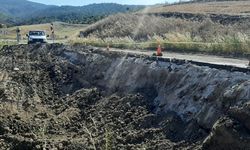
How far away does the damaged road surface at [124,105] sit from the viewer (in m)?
14.4

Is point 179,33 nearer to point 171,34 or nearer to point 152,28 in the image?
point 171,34

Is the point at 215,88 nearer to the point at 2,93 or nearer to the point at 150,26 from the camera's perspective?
the point at 2,93

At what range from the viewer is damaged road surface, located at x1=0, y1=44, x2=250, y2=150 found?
47.4 ft

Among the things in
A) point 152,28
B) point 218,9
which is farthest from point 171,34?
point 218,9

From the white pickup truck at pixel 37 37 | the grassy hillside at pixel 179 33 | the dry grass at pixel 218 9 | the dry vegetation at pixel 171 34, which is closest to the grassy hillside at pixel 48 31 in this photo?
the dry grass at pixel 218 9

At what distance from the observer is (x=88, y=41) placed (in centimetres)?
4212

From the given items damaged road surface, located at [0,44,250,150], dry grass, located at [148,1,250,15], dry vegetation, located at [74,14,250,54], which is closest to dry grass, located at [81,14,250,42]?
dry vegetation, located at [74,14,250,54]

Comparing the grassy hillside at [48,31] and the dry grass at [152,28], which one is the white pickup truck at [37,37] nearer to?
the dry grass at [152,28]

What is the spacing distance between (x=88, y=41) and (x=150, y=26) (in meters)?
9.14

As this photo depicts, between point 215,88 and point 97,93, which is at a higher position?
point 215,88

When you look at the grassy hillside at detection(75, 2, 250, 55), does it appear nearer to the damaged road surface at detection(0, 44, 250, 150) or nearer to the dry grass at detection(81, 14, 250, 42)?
the dry grass at detection(81, 14, 250, 42)

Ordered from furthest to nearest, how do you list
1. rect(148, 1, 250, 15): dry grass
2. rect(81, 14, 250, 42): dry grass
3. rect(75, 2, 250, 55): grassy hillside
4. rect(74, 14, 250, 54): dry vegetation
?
1. rect(148, 1, 250, 15): dry grass
2. rect(81, 14, 250, 42): dry grass
3. rect(75, 2, 250, 55): grassy hillside
4. rect(74, 14, 250, 54): dry vegetation

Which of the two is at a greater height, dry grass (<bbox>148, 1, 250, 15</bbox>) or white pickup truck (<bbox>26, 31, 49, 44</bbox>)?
dry grass (<bbox>148, 1, 250, 15</bbox>)

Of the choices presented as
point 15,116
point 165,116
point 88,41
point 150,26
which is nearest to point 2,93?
point 15,116
